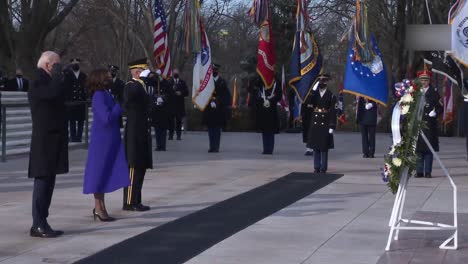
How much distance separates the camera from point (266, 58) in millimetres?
20547

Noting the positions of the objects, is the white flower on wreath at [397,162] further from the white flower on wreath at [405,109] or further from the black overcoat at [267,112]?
the black overcoat at [267,112]

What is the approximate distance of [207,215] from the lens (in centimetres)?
1166

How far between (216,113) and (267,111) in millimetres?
1100

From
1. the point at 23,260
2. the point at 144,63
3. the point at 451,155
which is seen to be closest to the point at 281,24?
the point at 451,155

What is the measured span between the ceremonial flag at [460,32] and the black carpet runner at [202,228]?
3.02 m

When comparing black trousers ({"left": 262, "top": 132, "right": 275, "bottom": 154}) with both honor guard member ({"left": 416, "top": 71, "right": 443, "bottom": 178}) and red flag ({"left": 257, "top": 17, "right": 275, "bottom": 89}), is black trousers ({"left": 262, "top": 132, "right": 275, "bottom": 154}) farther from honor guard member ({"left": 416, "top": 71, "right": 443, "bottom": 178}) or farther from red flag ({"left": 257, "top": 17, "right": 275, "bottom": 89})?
honor guard member ({"left": 416, "top": 71, "right": 443, "bottom": 178})

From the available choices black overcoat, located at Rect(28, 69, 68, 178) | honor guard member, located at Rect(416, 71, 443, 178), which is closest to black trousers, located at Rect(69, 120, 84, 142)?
honor guard member, located at Rect(416, 71, 443, 178)

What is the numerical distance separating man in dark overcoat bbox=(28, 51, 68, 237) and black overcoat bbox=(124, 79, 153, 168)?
179 cm

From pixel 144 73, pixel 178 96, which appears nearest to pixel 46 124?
pixel 144 73

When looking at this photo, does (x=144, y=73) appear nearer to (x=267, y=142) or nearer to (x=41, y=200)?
(x=41, y=200)

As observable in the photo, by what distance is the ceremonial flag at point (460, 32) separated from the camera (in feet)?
51.5

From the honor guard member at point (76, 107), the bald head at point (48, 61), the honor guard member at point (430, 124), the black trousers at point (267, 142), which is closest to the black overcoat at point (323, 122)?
the honor guard member at point (430, 124)

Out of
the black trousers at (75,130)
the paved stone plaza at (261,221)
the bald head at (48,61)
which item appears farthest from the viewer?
the black trousers at (75,130)

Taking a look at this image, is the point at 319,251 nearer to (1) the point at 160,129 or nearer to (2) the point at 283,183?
(2) the point at 283,183
